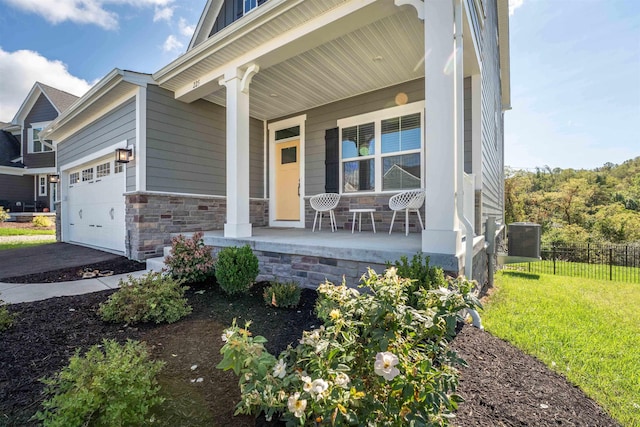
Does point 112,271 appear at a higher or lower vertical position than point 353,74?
lower

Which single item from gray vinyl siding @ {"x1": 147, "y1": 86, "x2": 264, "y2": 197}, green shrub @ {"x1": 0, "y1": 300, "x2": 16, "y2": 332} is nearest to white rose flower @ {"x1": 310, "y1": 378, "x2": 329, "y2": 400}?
green shrub @ {"x1": 0, "y1": 300, "x2": 16, "y2": 332}

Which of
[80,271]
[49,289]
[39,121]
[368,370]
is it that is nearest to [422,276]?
[368,370]

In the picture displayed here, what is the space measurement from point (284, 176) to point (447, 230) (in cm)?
469

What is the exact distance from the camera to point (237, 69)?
4297 mm

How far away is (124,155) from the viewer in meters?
5.04

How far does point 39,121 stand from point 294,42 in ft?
55.6

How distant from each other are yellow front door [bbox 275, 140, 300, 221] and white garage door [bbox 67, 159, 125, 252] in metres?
3.06

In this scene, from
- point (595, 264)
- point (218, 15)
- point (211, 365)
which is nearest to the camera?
point (211, 365)

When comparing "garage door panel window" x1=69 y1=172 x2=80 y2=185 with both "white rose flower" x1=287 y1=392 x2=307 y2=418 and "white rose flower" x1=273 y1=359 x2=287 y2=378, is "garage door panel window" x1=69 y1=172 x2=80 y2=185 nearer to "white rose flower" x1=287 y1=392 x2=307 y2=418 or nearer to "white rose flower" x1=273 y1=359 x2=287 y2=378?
"white rose flower" x1=273 y1=359 x2=287 y2=378

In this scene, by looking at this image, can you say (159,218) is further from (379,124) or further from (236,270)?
(379,124)

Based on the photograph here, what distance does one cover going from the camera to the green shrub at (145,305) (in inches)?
99.5

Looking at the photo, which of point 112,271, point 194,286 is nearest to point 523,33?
point 194,286

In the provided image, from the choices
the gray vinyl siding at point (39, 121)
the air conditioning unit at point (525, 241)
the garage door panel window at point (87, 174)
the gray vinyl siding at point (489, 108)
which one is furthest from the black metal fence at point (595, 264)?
the gray vinyl siding at point (39, 121)

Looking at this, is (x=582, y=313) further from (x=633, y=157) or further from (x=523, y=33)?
(x=633, y=157)
